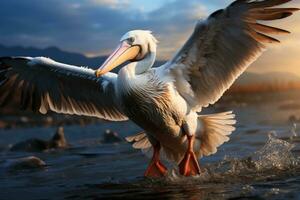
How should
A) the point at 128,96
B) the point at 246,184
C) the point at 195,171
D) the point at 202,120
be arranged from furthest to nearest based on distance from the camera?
1. the point at 202,120
2. the point at 195,171
3. the point at 128,96
4. the point at 246,184

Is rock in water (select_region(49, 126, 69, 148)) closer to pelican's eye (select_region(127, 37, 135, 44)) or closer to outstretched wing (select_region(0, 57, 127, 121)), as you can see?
outstretched wing (select_region(0, 57, 127, 121))

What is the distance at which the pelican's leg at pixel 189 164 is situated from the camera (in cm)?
804

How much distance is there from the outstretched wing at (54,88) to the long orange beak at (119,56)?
1.17m

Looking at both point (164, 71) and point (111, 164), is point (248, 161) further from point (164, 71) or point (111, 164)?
point (111, 164)

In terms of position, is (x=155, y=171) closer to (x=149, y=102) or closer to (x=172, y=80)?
(x=149, y=102)

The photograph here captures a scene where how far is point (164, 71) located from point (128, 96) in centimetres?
69

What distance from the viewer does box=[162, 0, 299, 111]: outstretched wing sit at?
7.57 meters

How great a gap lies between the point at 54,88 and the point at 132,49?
2.19 meters

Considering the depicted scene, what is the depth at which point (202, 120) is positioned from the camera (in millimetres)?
8719

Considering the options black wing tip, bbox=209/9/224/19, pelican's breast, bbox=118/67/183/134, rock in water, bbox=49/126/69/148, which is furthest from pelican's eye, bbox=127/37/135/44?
rock in water, bbox=49/126/69/148

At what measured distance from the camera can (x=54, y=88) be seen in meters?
9.46

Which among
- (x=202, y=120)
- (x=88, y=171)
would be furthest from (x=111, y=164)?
(x=202, y=120)

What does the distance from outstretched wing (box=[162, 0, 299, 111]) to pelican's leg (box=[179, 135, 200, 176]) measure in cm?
62

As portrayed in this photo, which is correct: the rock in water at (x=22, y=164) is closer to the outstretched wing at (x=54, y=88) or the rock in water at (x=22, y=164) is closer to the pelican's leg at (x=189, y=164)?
the outstretched wing at (x=54, y=88)
